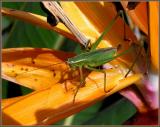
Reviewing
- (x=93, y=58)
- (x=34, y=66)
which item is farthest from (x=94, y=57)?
(x=34, y=66)

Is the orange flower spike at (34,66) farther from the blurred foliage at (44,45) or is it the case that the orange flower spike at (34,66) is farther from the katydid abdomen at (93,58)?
the blurred foliage at (44,45)

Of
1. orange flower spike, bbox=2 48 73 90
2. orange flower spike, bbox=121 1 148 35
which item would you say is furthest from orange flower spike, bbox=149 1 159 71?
orange flower spike, bbox=2 48 73 90

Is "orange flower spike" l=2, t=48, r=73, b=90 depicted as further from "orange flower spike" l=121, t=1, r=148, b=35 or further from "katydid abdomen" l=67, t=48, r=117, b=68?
"orange flower spike" l=121, t=1, r=148, b=35

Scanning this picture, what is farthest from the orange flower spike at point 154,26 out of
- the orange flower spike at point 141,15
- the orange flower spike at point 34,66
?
the orange flower spike at point 34,66

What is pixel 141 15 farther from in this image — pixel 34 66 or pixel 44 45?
pixel 44 45

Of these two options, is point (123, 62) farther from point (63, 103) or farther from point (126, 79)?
point (63, 103)

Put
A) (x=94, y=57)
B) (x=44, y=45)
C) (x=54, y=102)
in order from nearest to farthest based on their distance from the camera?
(x=54, y=102) → (x=94, y=57) → (x=44, y=45)
